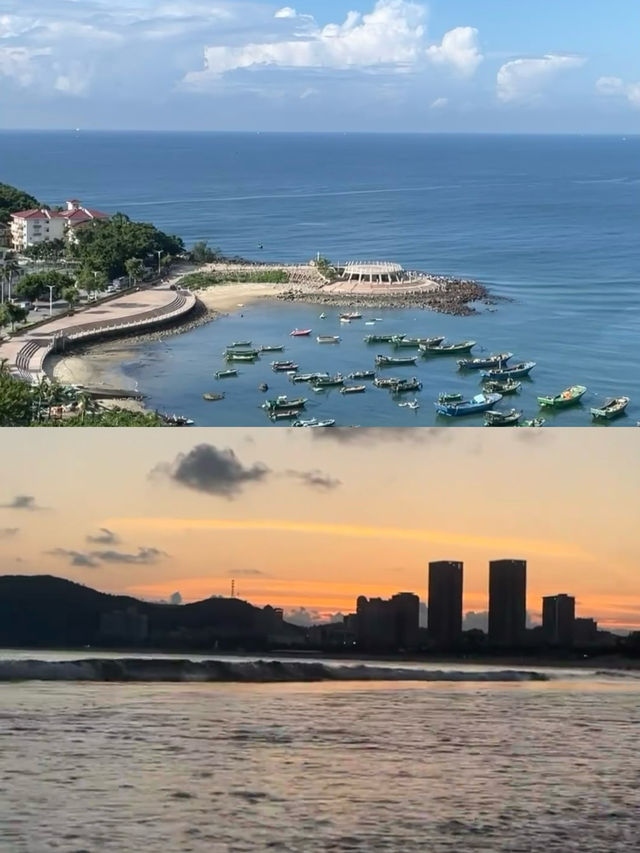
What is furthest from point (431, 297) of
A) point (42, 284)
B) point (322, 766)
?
point (322, 766)

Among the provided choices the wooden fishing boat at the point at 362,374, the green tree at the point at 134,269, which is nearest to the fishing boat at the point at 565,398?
the wooden fishing boat at the point at 362,374

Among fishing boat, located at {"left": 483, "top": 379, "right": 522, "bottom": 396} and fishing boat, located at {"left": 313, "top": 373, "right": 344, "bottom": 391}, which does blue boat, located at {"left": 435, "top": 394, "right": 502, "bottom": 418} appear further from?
fishing boat, located at {"left": 313, "top": 373, "right": 344, "bottom": 391}

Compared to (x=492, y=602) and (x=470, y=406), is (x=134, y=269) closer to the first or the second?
(x=470, y=406)

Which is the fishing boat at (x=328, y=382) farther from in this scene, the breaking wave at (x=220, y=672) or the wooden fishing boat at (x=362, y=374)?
the breaking wave at (x=220, y=672)

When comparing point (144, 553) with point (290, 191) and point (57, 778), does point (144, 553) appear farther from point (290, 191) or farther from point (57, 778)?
point (290, 191)

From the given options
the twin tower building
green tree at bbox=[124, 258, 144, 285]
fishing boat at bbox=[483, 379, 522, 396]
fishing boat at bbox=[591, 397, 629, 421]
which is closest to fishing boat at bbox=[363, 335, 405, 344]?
fishing boat at bbox=[483, 379, 522, 396]

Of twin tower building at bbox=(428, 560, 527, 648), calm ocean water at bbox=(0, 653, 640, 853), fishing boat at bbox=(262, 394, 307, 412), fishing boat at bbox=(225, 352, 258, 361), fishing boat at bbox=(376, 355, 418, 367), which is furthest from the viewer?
fishing boat at bbox=(376, 355, 418, 367)
